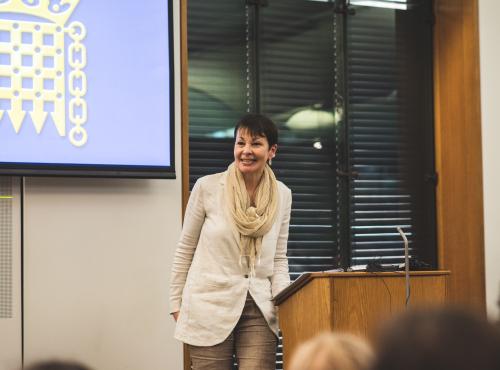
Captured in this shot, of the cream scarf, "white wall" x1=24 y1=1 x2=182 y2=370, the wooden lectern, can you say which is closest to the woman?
the cream scarf

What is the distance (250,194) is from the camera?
3.38 meters

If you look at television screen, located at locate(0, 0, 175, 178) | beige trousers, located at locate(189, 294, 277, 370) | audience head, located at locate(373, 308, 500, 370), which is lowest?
beige trousers, located at locate(189, 294, 277, 370)

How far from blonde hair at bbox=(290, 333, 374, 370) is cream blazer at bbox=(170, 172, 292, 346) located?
2.25 meters

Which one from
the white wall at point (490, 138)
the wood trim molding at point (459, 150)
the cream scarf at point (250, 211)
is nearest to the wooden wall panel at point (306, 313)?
the cream scarf at point (250, 211)

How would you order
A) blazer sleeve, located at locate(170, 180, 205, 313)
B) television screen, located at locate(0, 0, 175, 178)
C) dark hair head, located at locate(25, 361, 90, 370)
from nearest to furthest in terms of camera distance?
dark hair head, located at locate(25, 361, 90, 370), blazer sleeve, located at locate(170, 180, 205, 313), television screen, located at locate(0, 0, 175, 178)

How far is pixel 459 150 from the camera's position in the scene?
5.23 meters

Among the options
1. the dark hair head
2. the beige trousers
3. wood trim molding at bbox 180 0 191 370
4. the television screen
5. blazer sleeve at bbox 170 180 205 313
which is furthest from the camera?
wood trim molding at bbox 180 0 191 370

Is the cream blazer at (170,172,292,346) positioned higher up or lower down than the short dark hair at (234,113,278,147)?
lower down

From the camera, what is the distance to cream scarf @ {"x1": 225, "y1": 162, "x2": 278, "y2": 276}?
10.7 feet

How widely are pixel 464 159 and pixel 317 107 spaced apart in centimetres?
102

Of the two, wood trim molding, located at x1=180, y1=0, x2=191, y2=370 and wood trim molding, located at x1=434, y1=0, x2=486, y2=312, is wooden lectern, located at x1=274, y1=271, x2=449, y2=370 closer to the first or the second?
wood trim molding, located at x1=180, y1=0, x2=191, y2=370

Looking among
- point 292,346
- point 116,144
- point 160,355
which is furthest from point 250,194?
point 160,355

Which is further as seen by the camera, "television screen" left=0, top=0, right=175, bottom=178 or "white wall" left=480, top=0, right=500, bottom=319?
"white wall" left=480, top=0, right=500, bottom=319

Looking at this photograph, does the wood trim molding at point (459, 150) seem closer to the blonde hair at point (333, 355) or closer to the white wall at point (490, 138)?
the white wall at point (490, 138)
